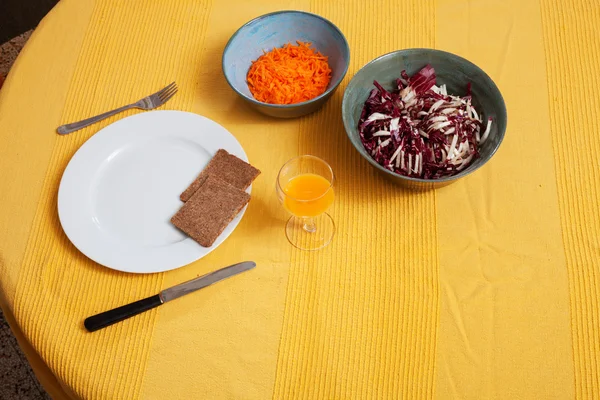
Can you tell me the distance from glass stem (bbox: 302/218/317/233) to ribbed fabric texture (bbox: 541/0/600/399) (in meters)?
0.57

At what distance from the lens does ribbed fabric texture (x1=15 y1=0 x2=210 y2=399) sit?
104cm

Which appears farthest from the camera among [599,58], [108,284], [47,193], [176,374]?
[599,58]

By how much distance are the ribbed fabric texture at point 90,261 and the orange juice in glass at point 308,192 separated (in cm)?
33

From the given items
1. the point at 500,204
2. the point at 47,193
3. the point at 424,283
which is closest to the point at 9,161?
the point at 47,193

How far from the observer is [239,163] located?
123 centimetres

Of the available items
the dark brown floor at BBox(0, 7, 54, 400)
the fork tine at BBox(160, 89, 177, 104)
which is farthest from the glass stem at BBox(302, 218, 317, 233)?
the dark brown floor at BBox(0, 7, 54, 400)

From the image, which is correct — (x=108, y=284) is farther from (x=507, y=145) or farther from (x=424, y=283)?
(x=507, y=145)

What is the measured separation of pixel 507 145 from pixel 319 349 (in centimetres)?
70

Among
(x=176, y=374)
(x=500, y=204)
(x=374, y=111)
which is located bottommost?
(x=176, y=374)

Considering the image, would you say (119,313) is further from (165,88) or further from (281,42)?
(281,42)

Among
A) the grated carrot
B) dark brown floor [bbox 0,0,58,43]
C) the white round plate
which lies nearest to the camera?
the white round plate

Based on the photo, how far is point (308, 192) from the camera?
1174 mm

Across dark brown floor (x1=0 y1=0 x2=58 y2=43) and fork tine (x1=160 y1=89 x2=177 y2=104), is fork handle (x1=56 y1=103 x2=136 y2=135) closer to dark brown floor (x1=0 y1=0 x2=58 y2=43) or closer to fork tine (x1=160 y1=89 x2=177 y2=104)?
fork tine (x1=160 y1=89 x2=177 y2=104)

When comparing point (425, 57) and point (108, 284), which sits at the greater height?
point (425, 57)
